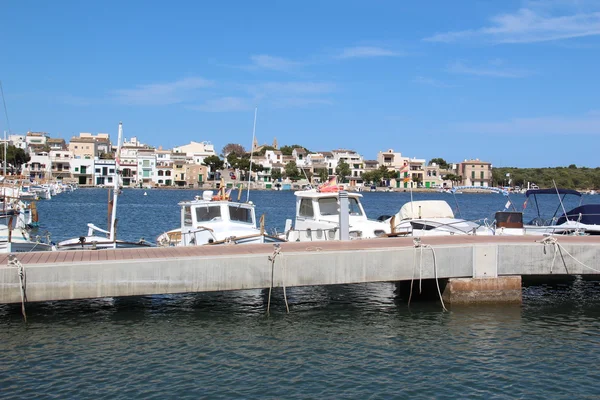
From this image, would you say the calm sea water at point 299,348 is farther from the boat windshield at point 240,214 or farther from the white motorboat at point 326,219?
the boat windshield at point 240,214

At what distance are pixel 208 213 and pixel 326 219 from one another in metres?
4.49

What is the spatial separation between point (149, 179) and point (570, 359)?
175 m

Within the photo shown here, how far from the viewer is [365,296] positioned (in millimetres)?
21531

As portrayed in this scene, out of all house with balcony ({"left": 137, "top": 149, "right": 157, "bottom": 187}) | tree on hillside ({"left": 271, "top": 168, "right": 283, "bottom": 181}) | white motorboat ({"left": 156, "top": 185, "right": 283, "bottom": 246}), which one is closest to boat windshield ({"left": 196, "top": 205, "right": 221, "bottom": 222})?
white motorboat ({"left": 156, "top": 185, "right": 283, "bottom": 246})

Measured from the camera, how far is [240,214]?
26328 mm

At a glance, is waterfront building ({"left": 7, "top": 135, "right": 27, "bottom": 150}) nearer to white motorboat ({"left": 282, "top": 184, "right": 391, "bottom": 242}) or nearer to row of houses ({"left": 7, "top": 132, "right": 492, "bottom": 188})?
row of houses ({"left": 7, "top": 132, "right": 492, "bottom": 188})

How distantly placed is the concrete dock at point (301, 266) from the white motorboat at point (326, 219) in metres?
4.76

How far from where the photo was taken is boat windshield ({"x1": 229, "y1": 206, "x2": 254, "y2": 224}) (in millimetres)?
26152

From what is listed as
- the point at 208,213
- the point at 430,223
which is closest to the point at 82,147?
the point at 208,213

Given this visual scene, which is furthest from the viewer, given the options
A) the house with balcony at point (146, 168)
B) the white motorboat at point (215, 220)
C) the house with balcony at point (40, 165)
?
the house with balcony at point (146, 168)

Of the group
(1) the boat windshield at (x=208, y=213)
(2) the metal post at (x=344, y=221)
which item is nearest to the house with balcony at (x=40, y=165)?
(1) the boat windshield at (x=208, y=213)

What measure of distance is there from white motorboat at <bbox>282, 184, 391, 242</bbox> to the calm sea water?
4268 millimetres

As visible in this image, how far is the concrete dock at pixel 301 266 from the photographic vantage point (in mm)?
16438

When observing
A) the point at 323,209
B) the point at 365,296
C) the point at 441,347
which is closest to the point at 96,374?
the point at 441,347
